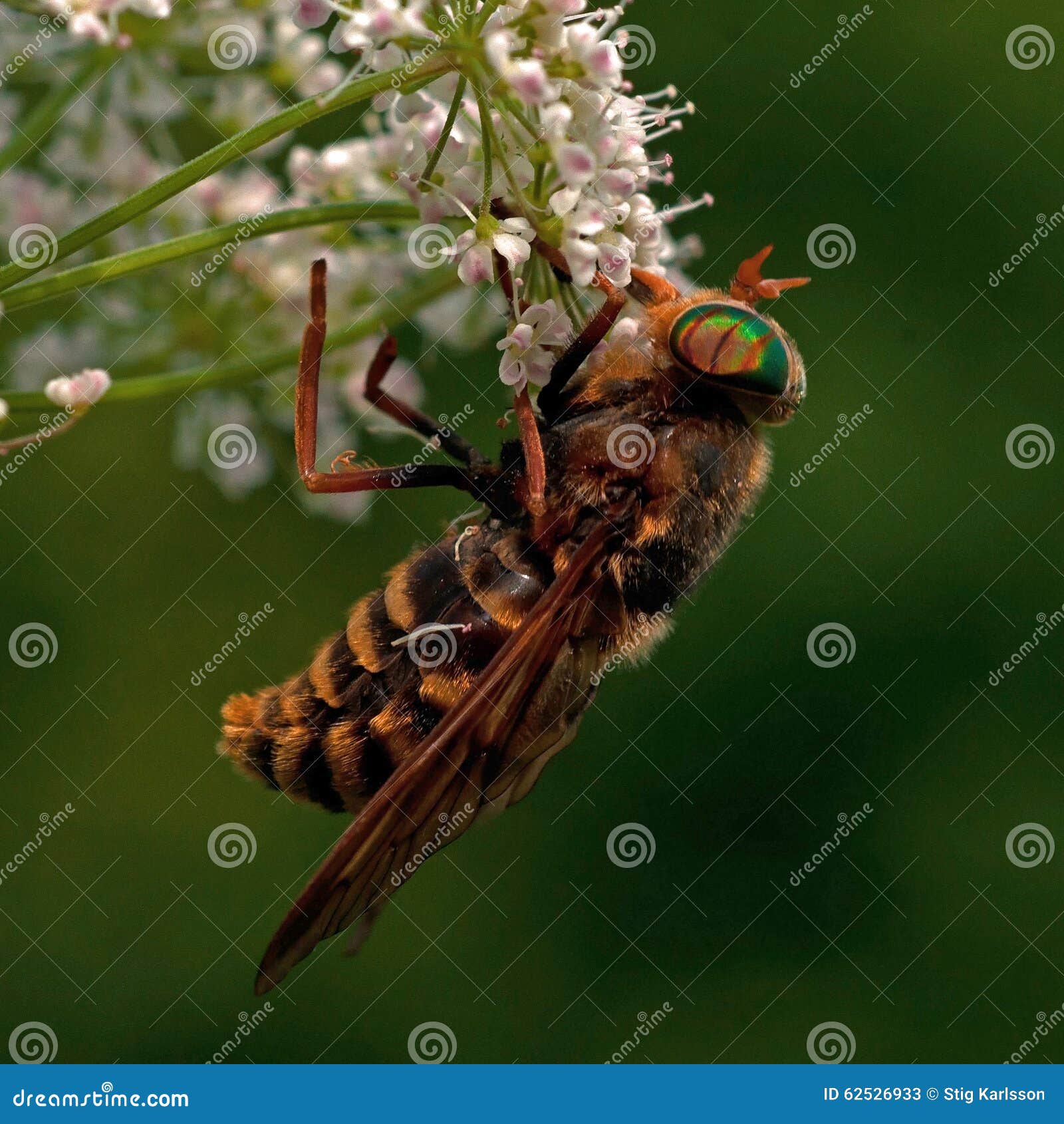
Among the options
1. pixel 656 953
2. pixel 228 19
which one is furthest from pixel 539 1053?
pixel 228 19

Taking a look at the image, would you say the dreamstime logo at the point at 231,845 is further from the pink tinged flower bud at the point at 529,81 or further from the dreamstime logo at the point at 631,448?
the pink tinged flower bud at the point at 529,81

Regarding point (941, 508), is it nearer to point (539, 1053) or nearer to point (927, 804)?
point (927, 804)

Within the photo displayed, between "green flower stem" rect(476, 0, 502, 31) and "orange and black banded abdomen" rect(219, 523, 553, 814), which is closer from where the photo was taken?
"green flower stem" rect(476, 0, 502, 31)
